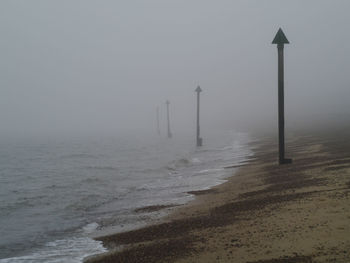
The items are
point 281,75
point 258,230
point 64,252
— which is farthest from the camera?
point 281,75

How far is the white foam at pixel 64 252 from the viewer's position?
769 cm

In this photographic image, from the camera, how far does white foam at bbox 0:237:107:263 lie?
7689mm

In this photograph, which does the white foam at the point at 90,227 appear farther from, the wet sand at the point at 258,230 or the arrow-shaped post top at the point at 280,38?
the arrow-shaped post top at the point at 280,38

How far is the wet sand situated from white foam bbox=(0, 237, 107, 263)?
354 millimetres

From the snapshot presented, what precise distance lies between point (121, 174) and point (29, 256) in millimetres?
16230

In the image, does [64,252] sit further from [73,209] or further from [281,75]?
[281,75]

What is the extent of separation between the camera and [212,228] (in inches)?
311

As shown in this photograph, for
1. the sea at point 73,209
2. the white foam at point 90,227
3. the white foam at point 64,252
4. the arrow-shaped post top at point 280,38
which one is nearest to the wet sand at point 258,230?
the white foam at point 64,252

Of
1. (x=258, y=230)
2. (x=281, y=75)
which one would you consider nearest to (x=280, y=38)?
(x=281, y=75)

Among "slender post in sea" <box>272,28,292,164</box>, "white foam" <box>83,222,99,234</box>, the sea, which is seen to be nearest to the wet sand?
the sea

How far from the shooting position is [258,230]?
7031 mm

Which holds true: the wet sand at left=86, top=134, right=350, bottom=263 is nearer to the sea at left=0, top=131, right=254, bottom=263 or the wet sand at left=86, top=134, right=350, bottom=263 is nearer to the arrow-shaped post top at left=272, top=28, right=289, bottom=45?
the sea at left=0, top=131, right=254, bottom=263

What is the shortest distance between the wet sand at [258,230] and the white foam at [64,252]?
35 centimetres

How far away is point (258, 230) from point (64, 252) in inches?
165
